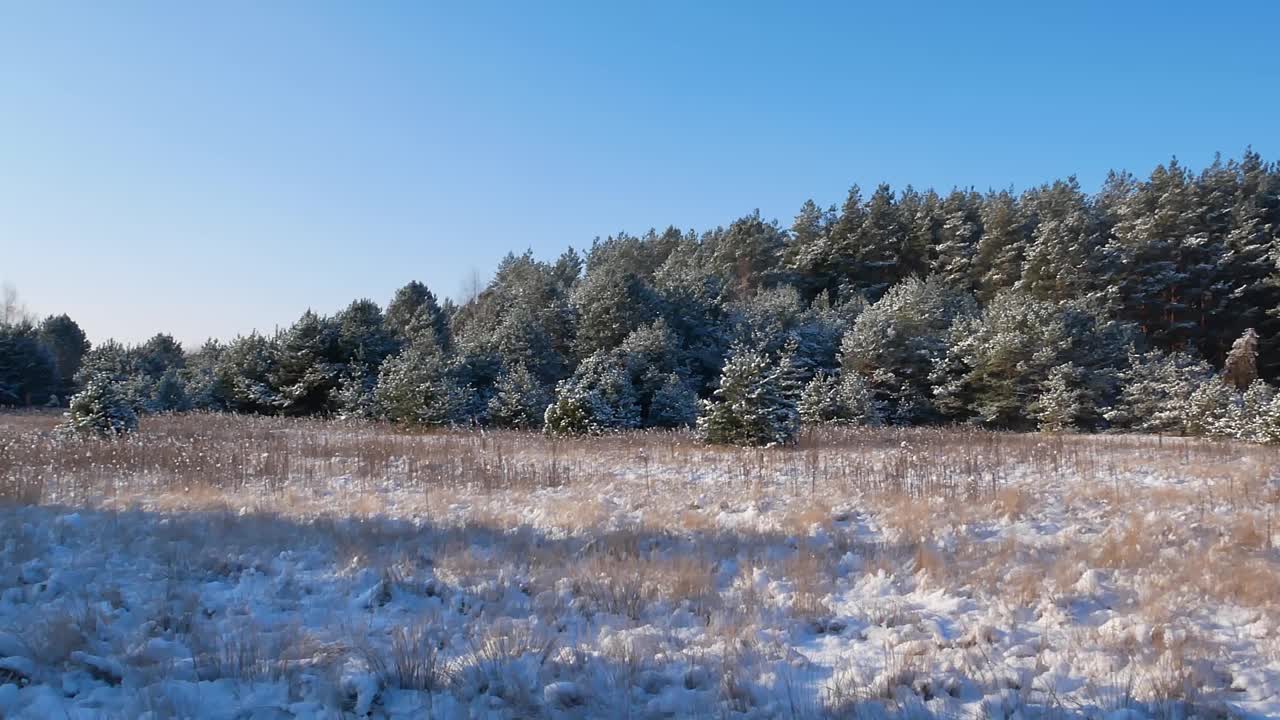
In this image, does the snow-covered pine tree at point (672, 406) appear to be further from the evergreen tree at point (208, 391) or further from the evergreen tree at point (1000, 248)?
the evergreen tree at point (1000, 248)

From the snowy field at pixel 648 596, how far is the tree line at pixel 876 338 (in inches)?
470

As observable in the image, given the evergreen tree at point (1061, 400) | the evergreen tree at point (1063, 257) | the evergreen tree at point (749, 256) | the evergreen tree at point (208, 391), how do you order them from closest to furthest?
1. the evergreen tree at point (1061, 400)
2. the evergreen tree at point (208, 391)
3. the evergreen tree at point (1063, 257)
4. the evergreen tree at point (749, 256)

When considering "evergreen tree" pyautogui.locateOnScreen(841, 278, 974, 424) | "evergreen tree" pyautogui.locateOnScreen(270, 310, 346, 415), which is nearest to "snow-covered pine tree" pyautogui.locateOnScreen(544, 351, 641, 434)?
"evergreen tree" pyautogui.locateOnScreen(841, 278, 974, 424)

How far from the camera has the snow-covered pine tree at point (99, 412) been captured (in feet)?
52.1

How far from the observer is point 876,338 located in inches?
1210

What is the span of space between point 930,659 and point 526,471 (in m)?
8.12

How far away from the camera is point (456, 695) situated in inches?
153

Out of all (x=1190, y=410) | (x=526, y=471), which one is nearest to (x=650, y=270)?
(x=1190, y=410)

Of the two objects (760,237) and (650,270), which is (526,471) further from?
(650,270)

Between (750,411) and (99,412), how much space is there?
13.7 m

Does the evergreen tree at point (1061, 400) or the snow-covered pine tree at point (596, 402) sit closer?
the snow-covered pine tree at point (596, 402)

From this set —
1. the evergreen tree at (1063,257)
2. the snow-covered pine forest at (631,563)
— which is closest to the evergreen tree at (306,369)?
the snow-covered pine forest at (631,563)

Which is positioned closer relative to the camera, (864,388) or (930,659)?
(930,659)

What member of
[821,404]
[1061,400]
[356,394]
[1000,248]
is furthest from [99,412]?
[1000,248]
